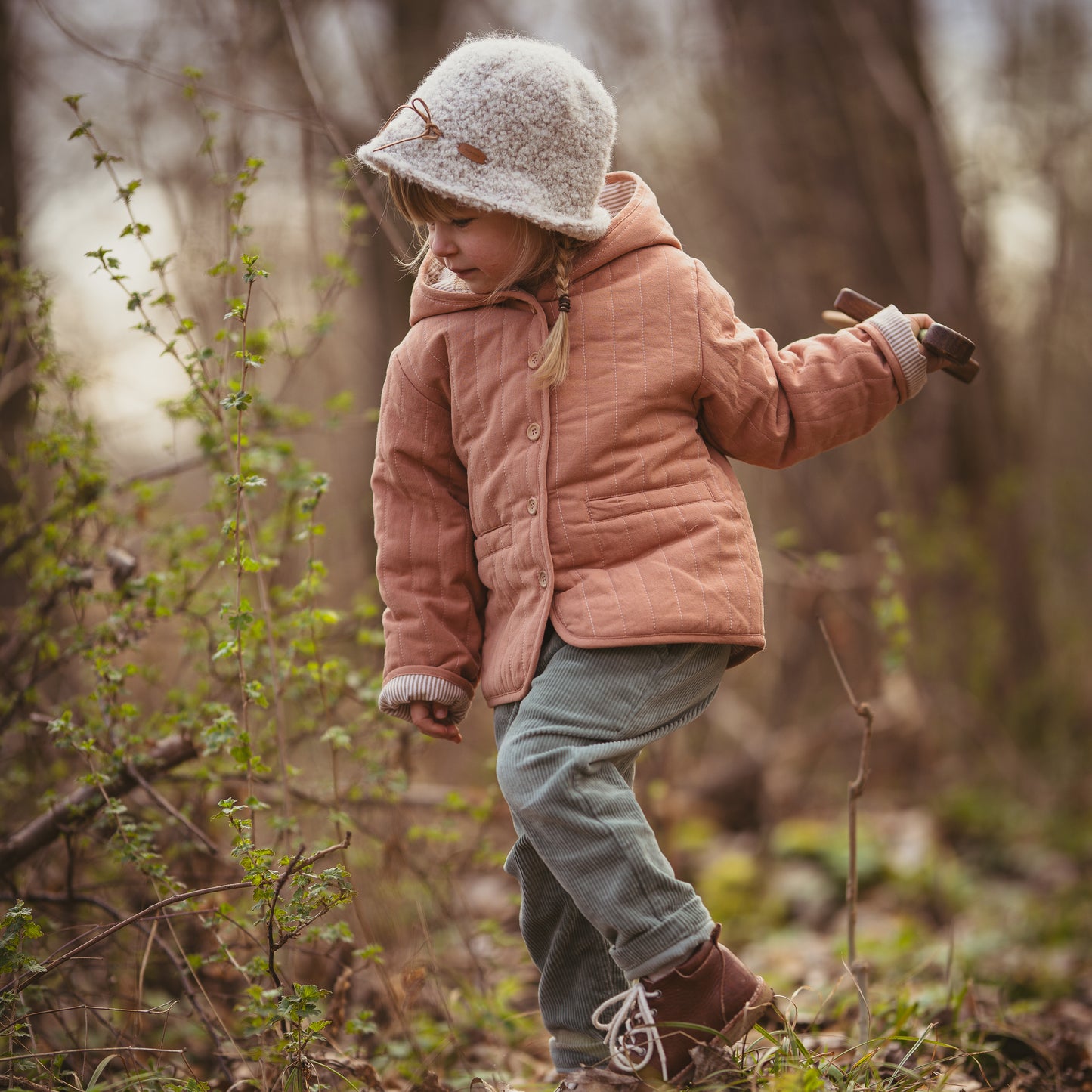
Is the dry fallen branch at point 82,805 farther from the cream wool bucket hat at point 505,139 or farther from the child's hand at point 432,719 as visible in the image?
the cream wool bucket hat at point 505,139

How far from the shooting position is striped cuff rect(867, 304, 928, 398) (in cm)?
228

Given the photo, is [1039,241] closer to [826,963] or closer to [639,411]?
[826,963]

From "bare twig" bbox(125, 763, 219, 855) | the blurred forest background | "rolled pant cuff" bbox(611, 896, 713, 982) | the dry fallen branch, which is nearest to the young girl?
"rolled pant cuff" bbox(611, 896, 713, 982)

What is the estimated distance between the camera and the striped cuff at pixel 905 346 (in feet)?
7.49

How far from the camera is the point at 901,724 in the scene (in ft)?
23.2

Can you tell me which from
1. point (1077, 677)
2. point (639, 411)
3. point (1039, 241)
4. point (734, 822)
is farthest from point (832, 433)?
point (1039, 241)

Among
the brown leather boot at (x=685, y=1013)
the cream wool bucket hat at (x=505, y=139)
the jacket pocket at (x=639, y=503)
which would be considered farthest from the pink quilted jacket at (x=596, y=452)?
the brown leather boot at (x=685, y=1013)

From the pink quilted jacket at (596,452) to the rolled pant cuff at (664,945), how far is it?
20.2 inches

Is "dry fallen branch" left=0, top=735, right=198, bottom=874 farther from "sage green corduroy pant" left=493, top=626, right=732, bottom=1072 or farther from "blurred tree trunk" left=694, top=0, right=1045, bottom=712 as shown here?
"blurred tree trunk" left=694, top=0, right=1045, bottom=712

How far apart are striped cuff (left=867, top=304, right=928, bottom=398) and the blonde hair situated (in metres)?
0.68

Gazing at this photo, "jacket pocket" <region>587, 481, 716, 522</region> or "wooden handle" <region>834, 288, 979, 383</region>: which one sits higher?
"wooden handle" <region>834, 288, 979, 383</region>

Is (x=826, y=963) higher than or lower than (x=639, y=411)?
lower

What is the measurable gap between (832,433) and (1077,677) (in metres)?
6.23

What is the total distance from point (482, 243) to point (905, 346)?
0.91 meters
